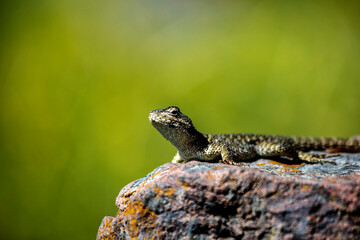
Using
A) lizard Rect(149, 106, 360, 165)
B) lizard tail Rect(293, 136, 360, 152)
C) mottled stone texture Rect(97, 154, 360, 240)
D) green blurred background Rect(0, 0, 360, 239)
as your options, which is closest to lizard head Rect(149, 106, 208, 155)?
lizard Rect(149, 106, 360, 165)

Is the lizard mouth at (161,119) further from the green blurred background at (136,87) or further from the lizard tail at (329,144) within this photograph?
the green blurred background at (136,87)

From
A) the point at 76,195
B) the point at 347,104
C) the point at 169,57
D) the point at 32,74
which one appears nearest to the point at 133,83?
the point at 169,57

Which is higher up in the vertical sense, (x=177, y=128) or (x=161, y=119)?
(x=161, y=119)

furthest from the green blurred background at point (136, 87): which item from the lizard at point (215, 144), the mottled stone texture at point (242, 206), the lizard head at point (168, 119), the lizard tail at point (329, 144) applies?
the mottled stone texture at point (242, 206)

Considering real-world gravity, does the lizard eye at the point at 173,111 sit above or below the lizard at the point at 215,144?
above

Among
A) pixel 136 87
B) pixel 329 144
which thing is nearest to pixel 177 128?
pixel 329 144

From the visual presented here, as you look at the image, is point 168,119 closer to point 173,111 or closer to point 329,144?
point 173,111

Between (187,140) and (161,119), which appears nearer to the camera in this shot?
(161,119)
